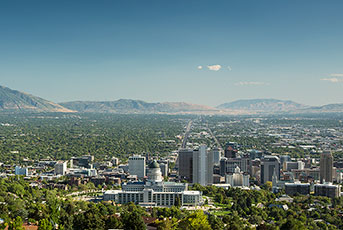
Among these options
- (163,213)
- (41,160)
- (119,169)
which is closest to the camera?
(163,213)

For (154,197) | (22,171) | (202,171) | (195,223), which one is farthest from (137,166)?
(195,223)

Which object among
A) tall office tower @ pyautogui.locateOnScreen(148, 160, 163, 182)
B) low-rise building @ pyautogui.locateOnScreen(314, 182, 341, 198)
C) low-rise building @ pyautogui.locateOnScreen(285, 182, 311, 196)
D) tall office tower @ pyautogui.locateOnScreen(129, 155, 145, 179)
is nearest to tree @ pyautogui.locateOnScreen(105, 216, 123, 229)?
tall office tower @ pyautogui.locateOnScreen(148, 160, 163, 182)

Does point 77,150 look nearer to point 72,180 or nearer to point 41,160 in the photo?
point 41,160

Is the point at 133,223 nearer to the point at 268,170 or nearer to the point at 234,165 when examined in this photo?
the point at 268,170

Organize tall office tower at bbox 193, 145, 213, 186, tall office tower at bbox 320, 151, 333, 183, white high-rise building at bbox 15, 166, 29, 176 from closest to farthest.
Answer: tall office tower at bbox 193, 145, 213, 186 → tall office tower at bbox 320, 151, 333, 183 → white high-rise building at bbox 15, 166, 29, 176

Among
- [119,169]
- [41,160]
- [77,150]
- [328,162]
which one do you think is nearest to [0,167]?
[41,160]

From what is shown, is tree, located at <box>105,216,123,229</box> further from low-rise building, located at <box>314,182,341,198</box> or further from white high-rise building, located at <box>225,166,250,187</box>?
white high-rise building, located at <box>225,166,250,187</box>

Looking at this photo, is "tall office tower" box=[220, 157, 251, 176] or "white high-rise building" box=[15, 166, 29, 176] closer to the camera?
"white high-rise building" box=[15, 166, 29, 176]

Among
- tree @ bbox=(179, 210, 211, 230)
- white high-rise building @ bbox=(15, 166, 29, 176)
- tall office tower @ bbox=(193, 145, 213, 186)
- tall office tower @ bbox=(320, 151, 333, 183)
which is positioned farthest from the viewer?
white high-rise building @ bbox=(15, 166, 29, 176)

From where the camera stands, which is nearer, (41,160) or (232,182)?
(232,182)
